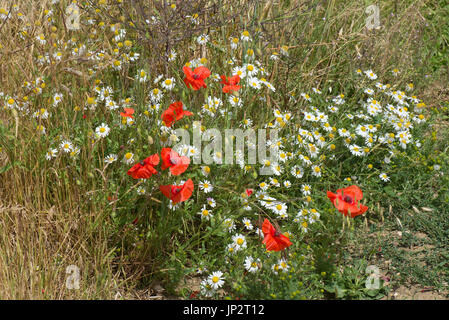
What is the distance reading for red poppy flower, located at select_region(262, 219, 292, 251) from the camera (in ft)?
6.64

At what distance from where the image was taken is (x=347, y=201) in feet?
6.89

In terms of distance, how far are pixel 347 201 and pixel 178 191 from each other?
30.9 inches

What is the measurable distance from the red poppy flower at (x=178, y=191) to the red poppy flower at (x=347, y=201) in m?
0.65

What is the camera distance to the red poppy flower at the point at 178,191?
1951 mm

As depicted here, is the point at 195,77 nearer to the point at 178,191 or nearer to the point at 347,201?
the point at 178,191

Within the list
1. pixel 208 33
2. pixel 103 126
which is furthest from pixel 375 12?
pixel 103 126

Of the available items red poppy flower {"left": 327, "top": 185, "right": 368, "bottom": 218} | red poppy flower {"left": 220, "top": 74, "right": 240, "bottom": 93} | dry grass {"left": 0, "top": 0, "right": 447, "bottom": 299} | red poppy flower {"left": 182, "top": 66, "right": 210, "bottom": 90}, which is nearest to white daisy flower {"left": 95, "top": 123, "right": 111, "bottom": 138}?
dry grass {"left": 0, "top": 0, "right": 447, "bottom": 299}

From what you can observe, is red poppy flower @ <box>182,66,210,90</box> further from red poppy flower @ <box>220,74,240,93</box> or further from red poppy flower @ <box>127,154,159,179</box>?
red poppy flower @ <box>127,154,159,179</box>

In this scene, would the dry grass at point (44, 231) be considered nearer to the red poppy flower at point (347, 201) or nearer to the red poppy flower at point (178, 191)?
the red poppy flower at point (178, 191)

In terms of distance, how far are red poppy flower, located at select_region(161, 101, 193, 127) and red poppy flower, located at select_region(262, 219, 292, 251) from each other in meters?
0.64

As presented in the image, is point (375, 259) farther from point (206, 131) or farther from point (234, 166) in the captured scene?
point (206, 131)

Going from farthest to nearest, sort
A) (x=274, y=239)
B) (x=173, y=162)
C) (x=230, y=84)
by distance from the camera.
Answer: (x=230, y=84) → (x=274, y=239) → (x=173, y=162)

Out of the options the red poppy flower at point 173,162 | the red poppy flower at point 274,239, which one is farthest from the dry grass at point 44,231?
the red poppy flower at point 274,239

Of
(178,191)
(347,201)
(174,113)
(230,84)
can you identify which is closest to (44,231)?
(178,191)
